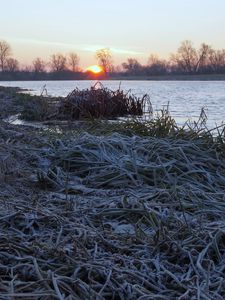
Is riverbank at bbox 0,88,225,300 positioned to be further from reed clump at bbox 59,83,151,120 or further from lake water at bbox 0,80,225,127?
reed clump at bbox 59,83,151,120

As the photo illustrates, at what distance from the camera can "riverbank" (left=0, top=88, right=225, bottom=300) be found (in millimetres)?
2680

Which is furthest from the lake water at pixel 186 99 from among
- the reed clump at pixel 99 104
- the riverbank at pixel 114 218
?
the riverbank at pixel 114 218

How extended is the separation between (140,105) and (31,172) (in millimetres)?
10977

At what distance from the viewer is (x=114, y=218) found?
12.6ft

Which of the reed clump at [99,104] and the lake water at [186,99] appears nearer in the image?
the reed clump at [99,104]

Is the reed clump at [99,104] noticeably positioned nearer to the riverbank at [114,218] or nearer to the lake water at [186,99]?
the lake water at [186,99]

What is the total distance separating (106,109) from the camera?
1514 centimetres

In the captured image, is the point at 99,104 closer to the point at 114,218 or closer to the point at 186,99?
the point at 114,218

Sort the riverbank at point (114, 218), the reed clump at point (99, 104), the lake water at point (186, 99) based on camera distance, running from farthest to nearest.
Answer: the lake water at point (186, 99) → the reed clump at point (99, 104) → the riverbank at point (114, 218)

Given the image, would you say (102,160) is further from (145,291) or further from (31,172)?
(145,291)

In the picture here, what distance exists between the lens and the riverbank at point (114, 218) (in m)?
2.68

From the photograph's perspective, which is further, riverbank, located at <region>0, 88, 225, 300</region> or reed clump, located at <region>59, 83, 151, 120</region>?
reed clump, located at <region>59, 83, 151, 120</region>

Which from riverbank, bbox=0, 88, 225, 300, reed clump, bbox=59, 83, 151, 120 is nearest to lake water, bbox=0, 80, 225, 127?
reed clump, bbox=59, 83, 151, 120

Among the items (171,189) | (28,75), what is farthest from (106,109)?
(28,75)
